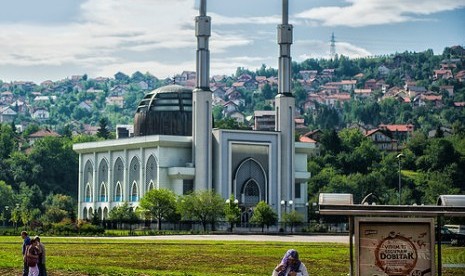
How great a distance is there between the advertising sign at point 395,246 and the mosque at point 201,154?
287 ft

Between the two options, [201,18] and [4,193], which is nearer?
[201,18]

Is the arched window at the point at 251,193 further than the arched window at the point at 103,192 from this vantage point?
No

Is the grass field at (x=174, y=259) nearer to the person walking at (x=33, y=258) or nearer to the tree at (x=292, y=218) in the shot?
the person walking at (x=33, y=258)

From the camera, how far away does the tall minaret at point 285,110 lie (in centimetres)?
11525

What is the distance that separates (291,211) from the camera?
11106 cm

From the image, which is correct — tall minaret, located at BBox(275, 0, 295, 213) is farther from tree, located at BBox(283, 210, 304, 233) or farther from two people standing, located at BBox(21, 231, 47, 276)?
two people standing, located at BBox(21, 231, 47, 276)

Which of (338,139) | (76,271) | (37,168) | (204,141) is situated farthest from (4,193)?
(76,271)

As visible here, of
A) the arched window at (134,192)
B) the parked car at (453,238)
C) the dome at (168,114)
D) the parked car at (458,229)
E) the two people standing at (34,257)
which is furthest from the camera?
the dome at (168,114)

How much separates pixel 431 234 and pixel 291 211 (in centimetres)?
8900

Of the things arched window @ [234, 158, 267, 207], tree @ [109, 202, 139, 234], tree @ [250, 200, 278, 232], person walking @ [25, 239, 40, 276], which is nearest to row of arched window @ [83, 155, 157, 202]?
tree @ [109, 202, 139, 234]

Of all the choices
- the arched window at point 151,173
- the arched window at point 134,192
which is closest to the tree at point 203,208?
the arched window at point 151,173

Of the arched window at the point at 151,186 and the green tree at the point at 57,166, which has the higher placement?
the green tree at the point at 57,166

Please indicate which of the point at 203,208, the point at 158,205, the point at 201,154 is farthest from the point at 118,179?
the point at 203,208

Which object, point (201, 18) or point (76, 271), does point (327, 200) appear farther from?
point (201, 18)
